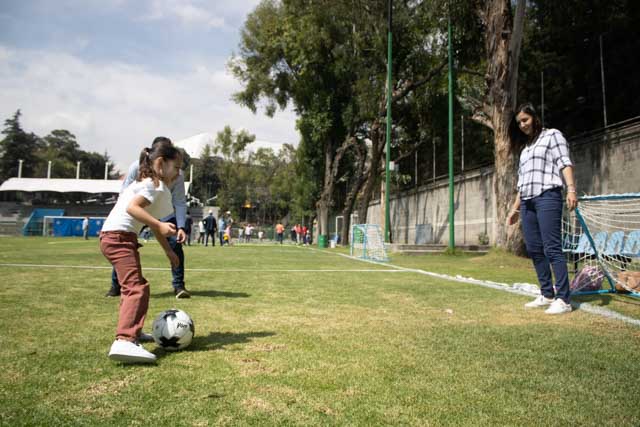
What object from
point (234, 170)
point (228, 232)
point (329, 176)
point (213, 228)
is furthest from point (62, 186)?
point (329, 176)

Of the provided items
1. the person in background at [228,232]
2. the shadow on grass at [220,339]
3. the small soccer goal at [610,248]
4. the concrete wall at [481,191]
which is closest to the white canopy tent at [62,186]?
the person in background at [228,232]

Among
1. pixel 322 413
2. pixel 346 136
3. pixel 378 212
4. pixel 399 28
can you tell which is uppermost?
pixel 399 28

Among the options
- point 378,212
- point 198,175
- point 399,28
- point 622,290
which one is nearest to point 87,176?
point 198,175

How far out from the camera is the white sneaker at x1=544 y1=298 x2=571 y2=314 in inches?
183

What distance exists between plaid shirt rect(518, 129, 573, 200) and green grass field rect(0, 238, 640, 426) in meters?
1.36

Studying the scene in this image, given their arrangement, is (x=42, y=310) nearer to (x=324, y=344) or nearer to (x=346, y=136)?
(x=324, y=344)

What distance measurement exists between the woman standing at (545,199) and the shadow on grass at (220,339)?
3.05 metres

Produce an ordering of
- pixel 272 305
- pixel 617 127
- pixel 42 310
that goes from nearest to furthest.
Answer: pixel 42 310, pixel 272 305, pixel 617 127

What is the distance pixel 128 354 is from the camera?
2854 millimetres

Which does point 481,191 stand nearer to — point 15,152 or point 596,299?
point 596,299

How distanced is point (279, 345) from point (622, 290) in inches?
195

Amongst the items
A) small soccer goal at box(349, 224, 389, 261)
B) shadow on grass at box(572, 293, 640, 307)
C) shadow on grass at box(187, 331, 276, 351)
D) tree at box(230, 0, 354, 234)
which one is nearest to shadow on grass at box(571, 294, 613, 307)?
shadow on grass at box(572, 293, 640, 307)

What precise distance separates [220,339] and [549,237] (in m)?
3.52

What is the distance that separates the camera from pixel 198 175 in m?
77.1
